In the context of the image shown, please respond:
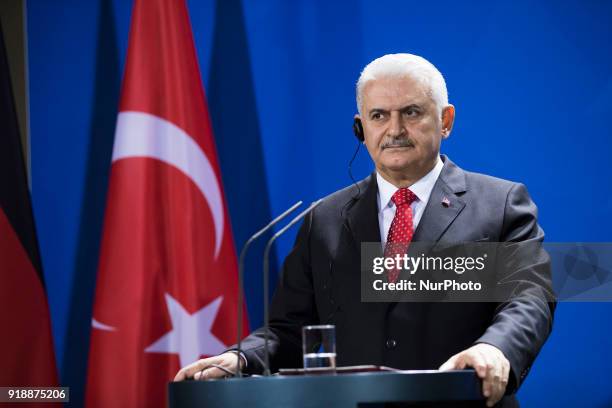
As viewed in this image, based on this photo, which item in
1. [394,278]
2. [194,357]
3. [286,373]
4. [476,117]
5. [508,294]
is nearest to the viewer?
[286,373]

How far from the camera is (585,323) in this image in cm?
357

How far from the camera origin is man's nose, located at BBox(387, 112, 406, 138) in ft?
8.98

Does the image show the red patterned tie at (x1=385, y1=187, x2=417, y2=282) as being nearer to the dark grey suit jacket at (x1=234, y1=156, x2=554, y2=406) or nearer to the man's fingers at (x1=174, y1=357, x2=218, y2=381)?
the dark grey suit jacket at (x1=234, y1=156, x2=554, y2=406)

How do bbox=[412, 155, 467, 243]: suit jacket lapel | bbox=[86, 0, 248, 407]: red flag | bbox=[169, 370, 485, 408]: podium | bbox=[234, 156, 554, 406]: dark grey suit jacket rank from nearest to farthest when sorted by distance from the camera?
bbox=[169, 370, 485, 408]: podium
bbox=[234, 156, 554, 406]: dark grey suit jacket
bbox=[412, 155, 467, 243]: suit jacket lapel
bbox=[86, 0, 248, 407]: red flag

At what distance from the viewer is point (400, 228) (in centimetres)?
272

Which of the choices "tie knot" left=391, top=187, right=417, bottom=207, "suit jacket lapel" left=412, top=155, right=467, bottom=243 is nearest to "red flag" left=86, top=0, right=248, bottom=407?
"tie knot" left=391, top=187, right=417, bottom=207

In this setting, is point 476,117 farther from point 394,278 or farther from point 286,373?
point 286,373

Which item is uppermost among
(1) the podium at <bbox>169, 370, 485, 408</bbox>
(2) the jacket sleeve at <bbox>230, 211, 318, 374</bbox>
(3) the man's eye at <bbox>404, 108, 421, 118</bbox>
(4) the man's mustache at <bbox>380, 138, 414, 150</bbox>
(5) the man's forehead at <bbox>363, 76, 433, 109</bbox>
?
(5) the man's forehead at <bbox>363, 76, 433, 109</bbox>

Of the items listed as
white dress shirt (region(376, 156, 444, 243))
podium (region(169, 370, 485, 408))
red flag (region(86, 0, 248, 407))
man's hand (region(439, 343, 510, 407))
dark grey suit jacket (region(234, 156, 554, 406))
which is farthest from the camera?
red flag (region(86, 0, 248, 407))

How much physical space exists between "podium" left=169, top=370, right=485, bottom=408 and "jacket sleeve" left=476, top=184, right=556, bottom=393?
1.01ft

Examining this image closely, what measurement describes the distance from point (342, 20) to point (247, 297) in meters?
1.23

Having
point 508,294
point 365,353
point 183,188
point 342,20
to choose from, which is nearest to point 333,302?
point 365,353

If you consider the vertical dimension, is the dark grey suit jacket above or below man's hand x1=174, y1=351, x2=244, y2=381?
above

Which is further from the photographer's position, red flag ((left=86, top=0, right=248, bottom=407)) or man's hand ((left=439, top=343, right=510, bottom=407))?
red flag ((left=86, top=0, right=248, bottom=407))
